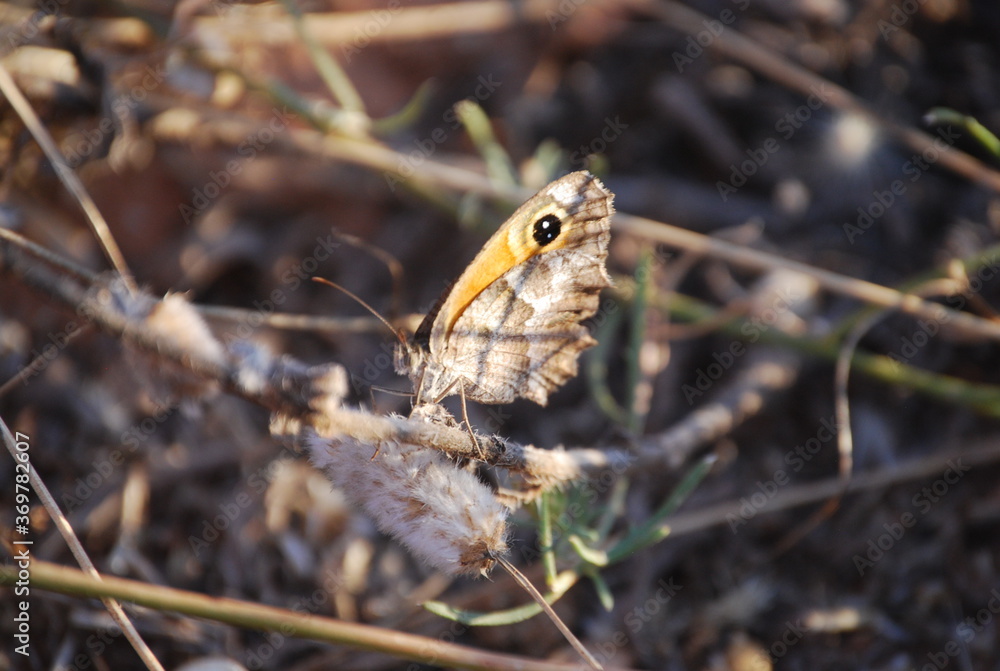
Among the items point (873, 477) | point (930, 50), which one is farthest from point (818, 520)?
point (930, 50)

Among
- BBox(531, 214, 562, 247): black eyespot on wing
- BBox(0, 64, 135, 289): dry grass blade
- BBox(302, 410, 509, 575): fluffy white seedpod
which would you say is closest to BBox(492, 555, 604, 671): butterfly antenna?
BBox(302, 410, 509, 575): fluffy white seedpod

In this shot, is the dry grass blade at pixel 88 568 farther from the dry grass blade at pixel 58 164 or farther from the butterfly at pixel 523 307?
the butterfly at pixel 523 307

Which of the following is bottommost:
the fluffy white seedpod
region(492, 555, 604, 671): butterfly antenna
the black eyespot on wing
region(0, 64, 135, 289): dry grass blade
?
region(492, 555, 604, 671): butterfly antenna

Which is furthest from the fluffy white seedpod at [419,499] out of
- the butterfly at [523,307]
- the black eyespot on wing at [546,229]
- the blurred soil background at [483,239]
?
the black eyespot on wing at [546,229]

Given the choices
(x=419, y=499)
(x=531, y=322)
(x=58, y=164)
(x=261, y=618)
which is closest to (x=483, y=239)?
(x=531, y=322)

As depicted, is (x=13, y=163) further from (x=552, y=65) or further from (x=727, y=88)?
(x=727, y=88)

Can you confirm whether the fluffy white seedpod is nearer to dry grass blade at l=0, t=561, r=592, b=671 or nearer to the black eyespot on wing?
dry grass blade at l=0, t=561, r=592, b=671

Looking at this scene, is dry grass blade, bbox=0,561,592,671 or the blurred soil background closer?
dry grass blade, bbox=0,561,592,671
